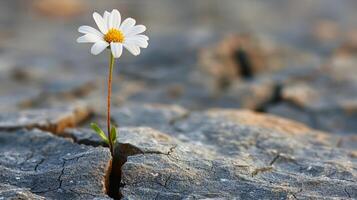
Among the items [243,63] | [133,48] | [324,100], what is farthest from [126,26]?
[243,63]

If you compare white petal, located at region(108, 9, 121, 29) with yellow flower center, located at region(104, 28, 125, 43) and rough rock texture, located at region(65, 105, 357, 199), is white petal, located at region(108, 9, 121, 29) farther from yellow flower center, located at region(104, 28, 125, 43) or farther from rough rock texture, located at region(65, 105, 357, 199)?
rough rock texture, located at region(65, 105, 357, 199)

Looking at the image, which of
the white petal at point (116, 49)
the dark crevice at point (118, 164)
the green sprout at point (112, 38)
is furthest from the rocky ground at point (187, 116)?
the white petal at point (116, 49)

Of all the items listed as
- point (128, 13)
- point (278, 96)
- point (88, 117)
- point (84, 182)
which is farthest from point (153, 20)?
point (84, 182)

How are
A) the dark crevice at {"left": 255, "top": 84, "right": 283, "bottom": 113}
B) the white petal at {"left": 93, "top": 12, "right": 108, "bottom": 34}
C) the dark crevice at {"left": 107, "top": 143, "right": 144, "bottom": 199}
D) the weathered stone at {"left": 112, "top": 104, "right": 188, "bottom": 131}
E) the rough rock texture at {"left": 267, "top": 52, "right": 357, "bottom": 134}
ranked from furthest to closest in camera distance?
the dark crevice at {"left": 255, "top": 84, "right": 283, "bottom": 113} → the rough rock texture at {"left": 267, "top": 52, "right": 357, "bottom": 134} → the weathered stone at {"left": 112, "top": 104, "right": 188, "bottom": 131} → the white petal at {"left": 93, "top": 12, "right": 108, "bottom": 34} → the dark crevice at {"left": 107, "top": 143, "right": 144, "bottom": 199}

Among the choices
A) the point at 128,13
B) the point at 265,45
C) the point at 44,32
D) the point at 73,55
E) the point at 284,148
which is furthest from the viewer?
the point at 128,13

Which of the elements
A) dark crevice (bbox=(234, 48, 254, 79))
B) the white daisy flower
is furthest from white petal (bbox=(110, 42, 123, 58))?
dark crevice (bbox=(234, 48, 254, 79))

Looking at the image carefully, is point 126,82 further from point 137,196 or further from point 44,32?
point 137,196

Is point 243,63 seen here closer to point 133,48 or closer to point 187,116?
point 187,116
